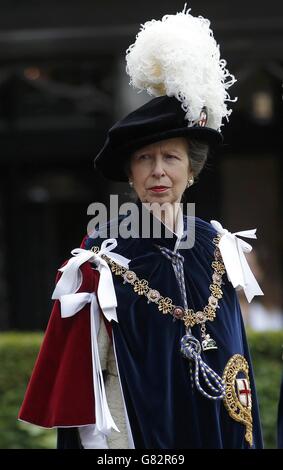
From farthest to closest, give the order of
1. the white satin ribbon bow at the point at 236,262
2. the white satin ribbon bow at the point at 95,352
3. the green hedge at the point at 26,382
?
1. the green hedge at the point at 26,382
2. the white satin ribbon bow at the point at 236,262
3. the white satin ribbon bow at the point at 95,352

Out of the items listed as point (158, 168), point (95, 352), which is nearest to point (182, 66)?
point (158, 168)

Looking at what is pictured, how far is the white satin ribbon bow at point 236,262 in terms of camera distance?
173 inches

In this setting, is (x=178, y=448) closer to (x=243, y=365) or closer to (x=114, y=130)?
(x=243, y=365)

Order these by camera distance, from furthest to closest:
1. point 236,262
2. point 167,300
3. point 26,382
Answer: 1. point 26,382
2. point 236,262
3. point 167,300

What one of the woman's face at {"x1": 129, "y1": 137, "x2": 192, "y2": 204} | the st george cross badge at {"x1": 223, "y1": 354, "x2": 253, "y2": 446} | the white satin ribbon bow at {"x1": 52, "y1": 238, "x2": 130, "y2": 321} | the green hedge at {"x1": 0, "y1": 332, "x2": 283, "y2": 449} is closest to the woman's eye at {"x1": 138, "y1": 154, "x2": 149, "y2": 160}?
the woman's face at {"x1": 129, "y1": 137, "x2": 192, "y2": 204}

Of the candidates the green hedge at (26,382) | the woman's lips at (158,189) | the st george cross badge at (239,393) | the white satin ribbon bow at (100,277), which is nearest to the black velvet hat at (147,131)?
the woman's lips at (158,189)

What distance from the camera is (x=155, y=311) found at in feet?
13.9

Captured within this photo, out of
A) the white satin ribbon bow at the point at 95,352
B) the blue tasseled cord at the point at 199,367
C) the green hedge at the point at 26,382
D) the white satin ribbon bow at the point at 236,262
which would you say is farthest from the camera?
the green hedge at the point at 26,382

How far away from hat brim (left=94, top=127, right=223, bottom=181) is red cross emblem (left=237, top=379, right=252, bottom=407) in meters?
0.85

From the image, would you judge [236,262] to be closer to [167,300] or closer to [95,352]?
[167,300]

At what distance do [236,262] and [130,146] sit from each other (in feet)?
2.00

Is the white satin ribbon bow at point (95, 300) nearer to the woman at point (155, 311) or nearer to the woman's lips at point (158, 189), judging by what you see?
the woman at point (155, 311)

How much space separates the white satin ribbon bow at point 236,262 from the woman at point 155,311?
1 cm
